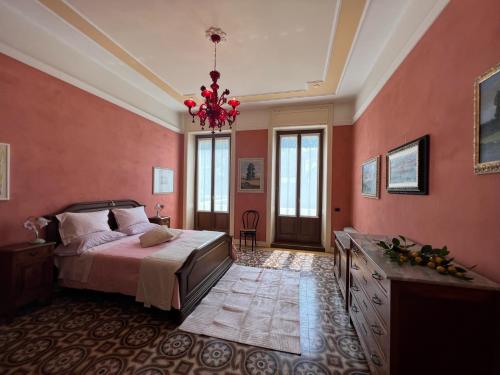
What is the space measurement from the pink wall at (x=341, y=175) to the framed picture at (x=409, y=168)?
2124 millimetres

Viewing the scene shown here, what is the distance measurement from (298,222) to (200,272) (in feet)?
10.6

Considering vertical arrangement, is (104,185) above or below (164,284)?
above

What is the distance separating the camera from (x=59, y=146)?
2902 millimetres

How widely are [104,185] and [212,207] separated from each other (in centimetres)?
275

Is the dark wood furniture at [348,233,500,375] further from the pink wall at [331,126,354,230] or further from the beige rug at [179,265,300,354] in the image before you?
the pink wall at [331,126,354,230]

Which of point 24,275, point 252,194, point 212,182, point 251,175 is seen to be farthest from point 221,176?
point 24,275

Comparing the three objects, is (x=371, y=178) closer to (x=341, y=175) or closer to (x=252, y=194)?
(x=341, y=175)

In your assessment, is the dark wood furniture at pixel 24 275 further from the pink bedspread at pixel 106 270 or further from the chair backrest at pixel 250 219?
the chair backrest at pixel 250 219

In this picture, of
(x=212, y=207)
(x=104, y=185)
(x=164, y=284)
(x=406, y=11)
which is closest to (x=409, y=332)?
(x=164, y=284)

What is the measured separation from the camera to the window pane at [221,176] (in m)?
5.71

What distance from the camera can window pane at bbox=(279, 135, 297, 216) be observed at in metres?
5.26

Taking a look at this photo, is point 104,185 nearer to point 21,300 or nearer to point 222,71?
point 21,300

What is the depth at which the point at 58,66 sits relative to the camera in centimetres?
286

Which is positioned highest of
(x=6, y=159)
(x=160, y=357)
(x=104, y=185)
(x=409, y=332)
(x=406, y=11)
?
(x=406, y=11)
